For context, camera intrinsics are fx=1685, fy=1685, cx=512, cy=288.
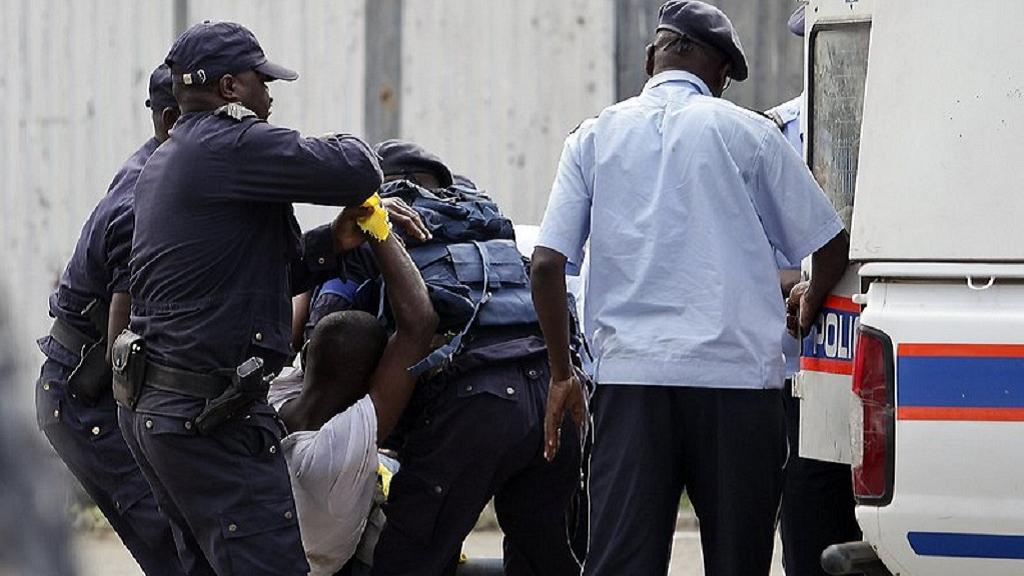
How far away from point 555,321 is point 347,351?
87 cm

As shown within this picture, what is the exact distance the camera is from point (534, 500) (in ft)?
16.8

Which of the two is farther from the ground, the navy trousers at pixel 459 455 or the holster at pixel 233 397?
the holster at pixel 233 397

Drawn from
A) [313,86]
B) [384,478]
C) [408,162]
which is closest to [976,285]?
[384,478]

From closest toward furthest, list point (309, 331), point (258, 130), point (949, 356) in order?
point (949, 356) < point (258, 130) < point (309, 331)

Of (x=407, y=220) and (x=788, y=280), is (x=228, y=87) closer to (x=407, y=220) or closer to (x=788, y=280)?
(x=407, y=220)

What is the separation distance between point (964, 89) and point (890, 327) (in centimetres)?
48

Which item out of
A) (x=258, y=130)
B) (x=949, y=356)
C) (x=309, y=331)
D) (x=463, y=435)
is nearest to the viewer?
(x=949, y=356)

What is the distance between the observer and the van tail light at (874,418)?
3.26 meters

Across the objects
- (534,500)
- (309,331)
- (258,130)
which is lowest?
(534,500)

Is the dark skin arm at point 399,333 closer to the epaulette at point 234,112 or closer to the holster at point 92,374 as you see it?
the epaulette at point 234,112

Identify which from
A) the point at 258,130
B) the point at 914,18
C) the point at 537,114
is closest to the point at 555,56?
the point at 537,114

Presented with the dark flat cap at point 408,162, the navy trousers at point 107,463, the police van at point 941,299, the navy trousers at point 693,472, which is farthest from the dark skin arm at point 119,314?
the police van at point 941,299

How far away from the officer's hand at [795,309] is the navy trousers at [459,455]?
2.63ft

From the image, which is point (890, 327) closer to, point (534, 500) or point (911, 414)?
point (911, 414)
